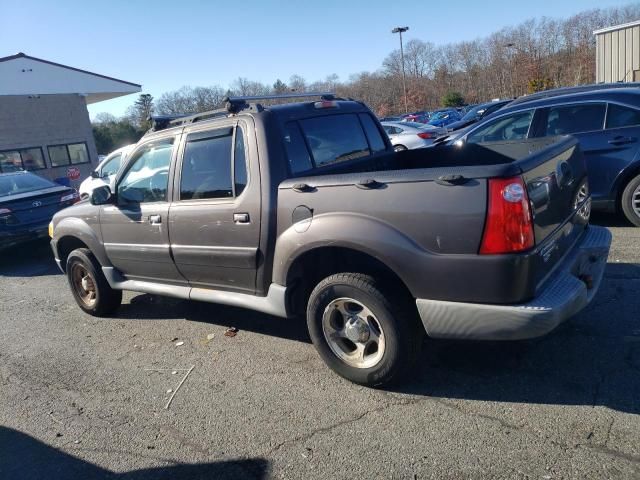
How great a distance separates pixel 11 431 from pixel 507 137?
680 cm

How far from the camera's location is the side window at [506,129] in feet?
23.8

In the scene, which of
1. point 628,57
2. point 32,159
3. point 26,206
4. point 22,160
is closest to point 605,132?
point 26,206

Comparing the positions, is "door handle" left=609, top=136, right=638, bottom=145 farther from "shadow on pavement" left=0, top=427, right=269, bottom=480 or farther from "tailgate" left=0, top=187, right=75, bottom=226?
"tailgate" left=0, top=187, right=75, bottom=226

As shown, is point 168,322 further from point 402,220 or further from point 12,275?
point 12,275

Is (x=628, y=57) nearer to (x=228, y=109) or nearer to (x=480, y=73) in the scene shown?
(x=228, y=109)

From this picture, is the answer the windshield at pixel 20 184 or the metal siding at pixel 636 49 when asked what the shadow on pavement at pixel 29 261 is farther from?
the metal siding at pixel 636 49

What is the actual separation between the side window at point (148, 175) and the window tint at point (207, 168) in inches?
9.7

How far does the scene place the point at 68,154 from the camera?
85.5 feet

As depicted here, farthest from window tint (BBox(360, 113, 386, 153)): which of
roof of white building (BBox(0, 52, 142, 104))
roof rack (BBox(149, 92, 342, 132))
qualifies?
roof of white building (BBox(0, 52, 142, 104))

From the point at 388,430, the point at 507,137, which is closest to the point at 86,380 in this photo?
the point at 388,430

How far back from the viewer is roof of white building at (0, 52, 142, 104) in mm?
23047

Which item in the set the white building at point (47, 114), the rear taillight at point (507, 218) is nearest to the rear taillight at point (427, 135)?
the rear taillight at point (507, 218)

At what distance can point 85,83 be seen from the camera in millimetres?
26250

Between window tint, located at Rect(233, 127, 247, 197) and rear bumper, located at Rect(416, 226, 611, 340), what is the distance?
1.59 metres
